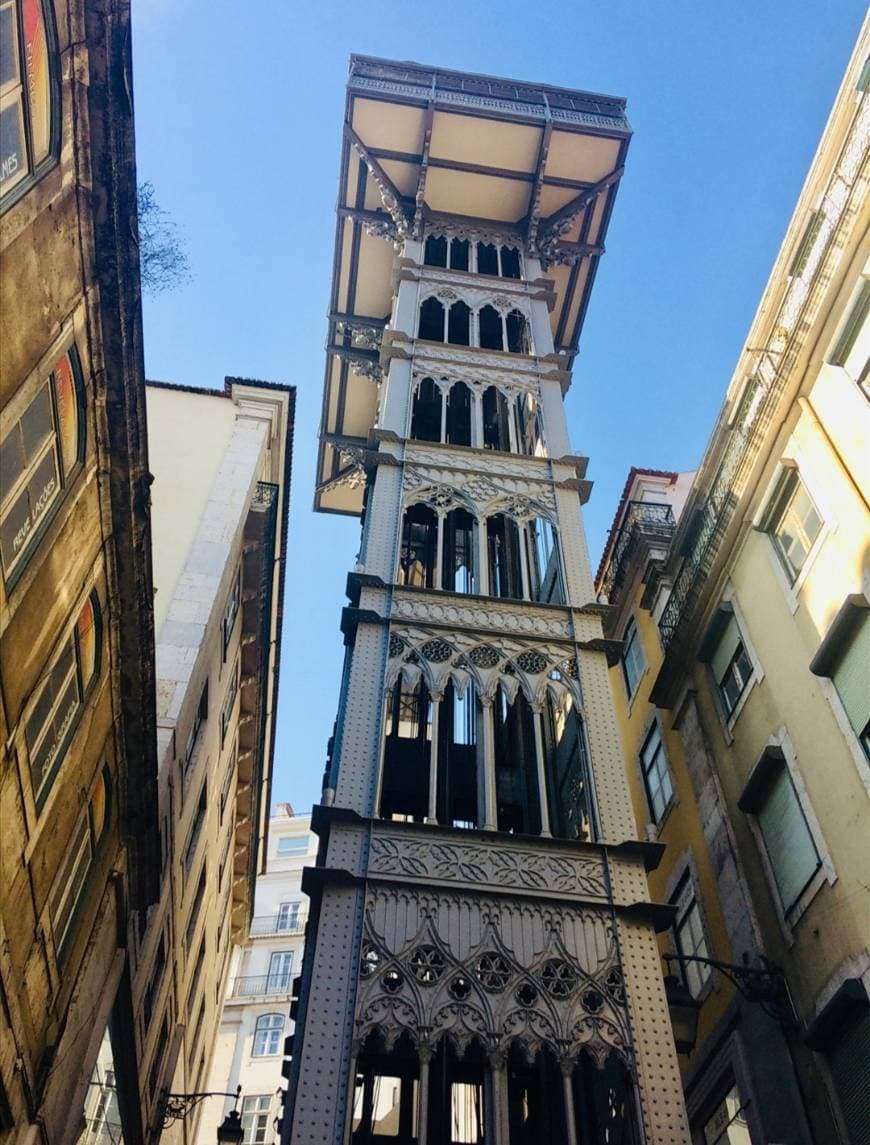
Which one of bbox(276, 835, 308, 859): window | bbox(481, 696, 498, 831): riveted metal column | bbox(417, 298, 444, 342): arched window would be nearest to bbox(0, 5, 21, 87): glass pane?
bbox(481, 696, 498, 831): riveted metal column

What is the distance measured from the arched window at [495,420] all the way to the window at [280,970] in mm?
35036

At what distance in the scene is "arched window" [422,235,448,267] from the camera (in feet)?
97.7

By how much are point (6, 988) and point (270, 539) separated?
14.7m

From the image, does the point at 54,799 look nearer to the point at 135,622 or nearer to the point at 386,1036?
the point at 135,622

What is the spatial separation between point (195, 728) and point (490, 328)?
45.9ft

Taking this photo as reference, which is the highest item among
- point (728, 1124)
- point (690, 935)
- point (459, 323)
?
point (459, 323)

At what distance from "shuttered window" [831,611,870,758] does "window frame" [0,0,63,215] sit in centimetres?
1054

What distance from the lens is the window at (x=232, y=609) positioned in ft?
70.5

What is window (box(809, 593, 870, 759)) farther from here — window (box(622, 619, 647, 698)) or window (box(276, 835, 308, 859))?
window (box(276, 835, 308, 859))

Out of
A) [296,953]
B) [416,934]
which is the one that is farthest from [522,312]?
[296,953]

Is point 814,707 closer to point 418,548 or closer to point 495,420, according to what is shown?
point 418,548

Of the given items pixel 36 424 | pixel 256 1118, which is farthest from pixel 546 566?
pixel 256 1118

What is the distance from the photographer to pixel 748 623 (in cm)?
1639

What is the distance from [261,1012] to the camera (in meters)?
48.3
